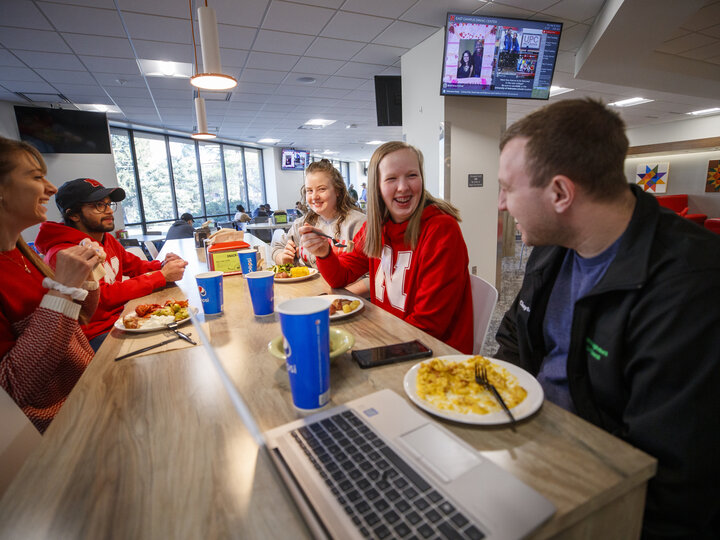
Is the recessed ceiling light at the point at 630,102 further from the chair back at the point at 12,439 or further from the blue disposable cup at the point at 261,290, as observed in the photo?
the chair back at the point at 12,439

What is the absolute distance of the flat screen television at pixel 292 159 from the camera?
1143 centimetres

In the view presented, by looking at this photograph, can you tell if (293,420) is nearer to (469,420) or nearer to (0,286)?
(469,420)

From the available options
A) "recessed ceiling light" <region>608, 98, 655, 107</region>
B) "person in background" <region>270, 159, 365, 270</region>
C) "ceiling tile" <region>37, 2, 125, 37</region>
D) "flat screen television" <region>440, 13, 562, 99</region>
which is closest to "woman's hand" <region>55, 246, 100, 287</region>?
"person in background" <region>270, 159, 365, 270</region>

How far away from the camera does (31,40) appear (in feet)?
11.3

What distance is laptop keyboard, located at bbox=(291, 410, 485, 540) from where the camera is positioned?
0.46m

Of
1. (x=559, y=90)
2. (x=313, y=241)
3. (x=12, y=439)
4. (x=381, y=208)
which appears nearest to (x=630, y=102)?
(x=559, y=90)

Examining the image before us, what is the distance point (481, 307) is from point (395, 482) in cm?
111

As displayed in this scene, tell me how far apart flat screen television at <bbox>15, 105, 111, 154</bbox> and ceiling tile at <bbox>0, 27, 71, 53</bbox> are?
7.02ft

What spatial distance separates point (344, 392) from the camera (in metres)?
0.80

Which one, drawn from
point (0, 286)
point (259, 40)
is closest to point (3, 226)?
point (0, 286)

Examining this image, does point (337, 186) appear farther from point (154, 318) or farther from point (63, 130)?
point (63, 130)

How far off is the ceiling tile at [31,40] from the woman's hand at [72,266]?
138 inches

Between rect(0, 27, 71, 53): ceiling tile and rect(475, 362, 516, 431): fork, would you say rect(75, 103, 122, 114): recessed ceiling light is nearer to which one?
rect(0, 27, 71, 53): ceiling tile

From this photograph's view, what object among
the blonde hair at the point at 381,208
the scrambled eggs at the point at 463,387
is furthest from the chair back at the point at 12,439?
the blonde hair at the point at 381,208
